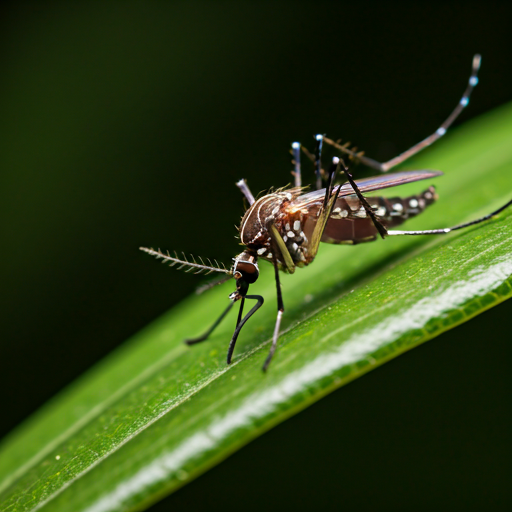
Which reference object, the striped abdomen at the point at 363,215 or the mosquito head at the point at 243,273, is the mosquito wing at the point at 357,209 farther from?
the mosquito head at the point at 243,273

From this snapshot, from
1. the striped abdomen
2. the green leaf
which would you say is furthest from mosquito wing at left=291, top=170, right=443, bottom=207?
the green leaf

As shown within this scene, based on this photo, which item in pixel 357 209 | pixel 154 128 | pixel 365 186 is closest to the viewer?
pixel 365 186

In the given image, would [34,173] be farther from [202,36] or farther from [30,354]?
[202,36]

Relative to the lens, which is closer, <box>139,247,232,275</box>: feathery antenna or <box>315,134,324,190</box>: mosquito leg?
<box>139,247,232,275</box>: feathery antenna

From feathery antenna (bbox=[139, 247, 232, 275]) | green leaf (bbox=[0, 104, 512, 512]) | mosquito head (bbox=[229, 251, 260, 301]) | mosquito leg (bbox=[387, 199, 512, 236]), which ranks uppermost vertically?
feathery antenna (bbox=[139, 247, 232, 275])

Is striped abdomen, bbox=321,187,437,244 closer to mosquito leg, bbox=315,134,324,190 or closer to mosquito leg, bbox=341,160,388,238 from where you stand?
mosquito leg, bbox=341,160,388,238

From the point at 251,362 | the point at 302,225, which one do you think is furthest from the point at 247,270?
the point at 251,362

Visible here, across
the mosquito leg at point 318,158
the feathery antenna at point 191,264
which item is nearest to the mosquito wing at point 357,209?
the mosquito leg at point 318,158

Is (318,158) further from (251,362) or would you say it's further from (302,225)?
(251,362)

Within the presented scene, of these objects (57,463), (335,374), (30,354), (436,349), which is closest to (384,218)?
(436,349)

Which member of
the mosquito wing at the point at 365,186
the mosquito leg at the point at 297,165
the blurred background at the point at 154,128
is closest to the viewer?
the mosquito wing at the point at 365,186
